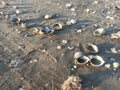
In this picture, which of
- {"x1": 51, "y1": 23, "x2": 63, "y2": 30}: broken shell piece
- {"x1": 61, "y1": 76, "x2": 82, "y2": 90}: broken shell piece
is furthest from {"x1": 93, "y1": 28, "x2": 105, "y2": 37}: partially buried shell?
{"x1": 61, "y1": 76, "x2": 82, "y2": 90}: broken shell piece

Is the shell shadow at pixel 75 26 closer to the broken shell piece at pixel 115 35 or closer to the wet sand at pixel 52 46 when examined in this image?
the wet sand at pixel 52 46

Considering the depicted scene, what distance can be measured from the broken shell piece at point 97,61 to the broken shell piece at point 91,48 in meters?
0.26

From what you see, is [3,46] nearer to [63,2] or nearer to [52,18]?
[52,18]

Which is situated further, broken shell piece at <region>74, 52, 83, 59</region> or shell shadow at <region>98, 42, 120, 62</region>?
shell shadow at <region>98, 42, 120, 62</region>

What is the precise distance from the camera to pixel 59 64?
6.09 m

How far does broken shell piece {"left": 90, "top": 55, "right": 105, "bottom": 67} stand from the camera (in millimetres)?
6102

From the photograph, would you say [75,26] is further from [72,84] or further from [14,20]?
[72,84]

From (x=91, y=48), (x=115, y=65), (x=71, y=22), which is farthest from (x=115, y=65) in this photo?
(x=71, y=22)

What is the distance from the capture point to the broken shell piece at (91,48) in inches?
256

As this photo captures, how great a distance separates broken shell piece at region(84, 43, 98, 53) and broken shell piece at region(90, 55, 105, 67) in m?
0.26

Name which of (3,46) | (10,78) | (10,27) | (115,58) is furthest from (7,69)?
(115,58)

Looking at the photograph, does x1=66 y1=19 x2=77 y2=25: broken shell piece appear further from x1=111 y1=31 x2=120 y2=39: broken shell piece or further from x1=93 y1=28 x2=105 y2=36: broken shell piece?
x1=111 y1=31 x2=120 y2=39: broken shell piece

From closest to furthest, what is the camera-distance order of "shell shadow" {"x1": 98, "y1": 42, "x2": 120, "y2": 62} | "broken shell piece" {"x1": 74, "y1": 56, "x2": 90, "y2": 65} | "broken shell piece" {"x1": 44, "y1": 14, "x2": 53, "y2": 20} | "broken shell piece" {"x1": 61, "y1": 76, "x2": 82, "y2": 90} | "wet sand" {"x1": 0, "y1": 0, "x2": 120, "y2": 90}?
"broken shell piece" {"x1": 61, "y1": 76, "x2": 82, "y2": 90}, "wet sand" {"x1": 0, "y1": 0, "x2": 120, "y2": 90}, "broken shell piece" {"x1": 74, "y1": 56, "x2": 90, "y2": 65}, "shell shadow" {"x1": 98, "y1": 42, "x2": 120, "y2": 62}, "broken shell piece" {"x1": 44, "y1": 14, "x2": 53, "y2": 20}

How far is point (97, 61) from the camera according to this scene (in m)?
6.24
